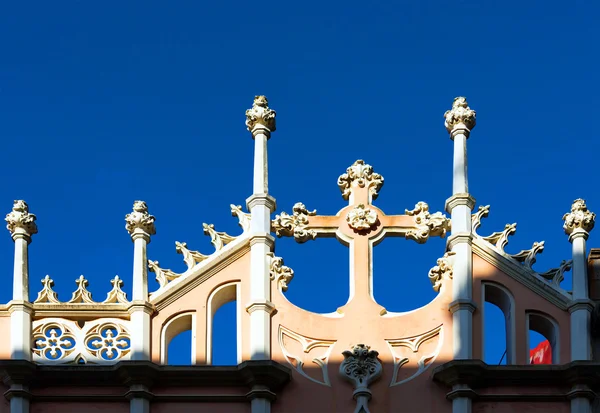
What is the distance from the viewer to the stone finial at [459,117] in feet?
91.4

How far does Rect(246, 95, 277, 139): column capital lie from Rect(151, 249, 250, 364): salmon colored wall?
1.93m

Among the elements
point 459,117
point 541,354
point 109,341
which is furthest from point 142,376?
point 541,354

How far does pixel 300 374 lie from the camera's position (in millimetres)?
26359

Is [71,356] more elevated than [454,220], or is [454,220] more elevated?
[454,220]

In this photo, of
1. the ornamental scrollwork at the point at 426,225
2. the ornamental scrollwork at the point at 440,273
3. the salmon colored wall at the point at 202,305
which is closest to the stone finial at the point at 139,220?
the salmon colored wall at the point at 202,305

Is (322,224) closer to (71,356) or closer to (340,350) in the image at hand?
(340,350)

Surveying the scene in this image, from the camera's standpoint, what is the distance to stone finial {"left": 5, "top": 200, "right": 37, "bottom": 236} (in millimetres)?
27062

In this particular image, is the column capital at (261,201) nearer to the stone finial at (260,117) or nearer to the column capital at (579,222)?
the stone finial at (260,117)

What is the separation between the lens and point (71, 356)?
26.4 meters

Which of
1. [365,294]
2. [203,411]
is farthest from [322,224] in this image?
[203,411]

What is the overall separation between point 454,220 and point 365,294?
1.62 meters

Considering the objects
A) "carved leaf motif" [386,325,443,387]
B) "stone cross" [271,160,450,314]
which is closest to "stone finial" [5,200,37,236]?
"stone cross" [271,160,450,314]

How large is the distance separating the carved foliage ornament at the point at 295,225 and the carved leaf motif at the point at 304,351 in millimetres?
1402

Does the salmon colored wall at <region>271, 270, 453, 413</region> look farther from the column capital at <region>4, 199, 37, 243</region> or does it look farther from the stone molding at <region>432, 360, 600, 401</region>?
the column capital at <region>4, 199, 37, 243</region>
